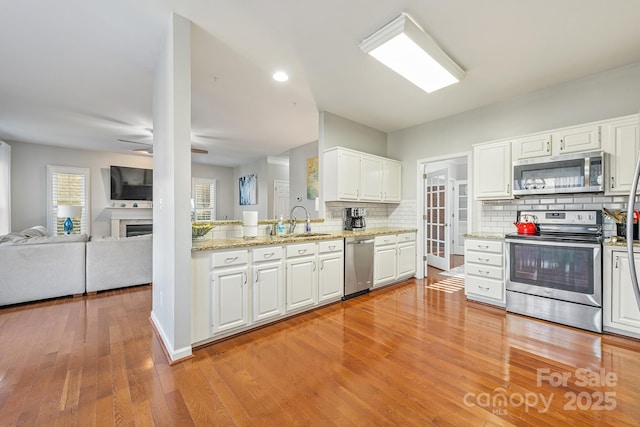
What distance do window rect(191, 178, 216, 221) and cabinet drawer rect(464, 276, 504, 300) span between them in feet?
25.8

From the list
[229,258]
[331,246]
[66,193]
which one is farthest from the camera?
[66,193]

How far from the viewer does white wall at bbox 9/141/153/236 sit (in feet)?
20.1

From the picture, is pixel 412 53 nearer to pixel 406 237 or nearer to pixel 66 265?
pixel 406 237

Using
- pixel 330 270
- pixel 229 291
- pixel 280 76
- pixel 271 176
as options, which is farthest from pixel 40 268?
pixel 271 176

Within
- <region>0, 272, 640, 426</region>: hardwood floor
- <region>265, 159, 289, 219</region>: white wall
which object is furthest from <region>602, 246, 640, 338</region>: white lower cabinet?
<region>265, 159, 289, 219</region>: white wall

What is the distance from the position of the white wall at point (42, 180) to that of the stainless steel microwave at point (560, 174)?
348 inches

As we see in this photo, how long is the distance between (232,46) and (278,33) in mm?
518

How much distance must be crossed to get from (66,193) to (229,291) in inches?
267

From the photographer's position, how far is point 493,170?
3.60m

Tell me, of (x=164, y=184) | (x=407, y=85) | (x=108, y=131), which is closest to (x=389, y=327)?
(x=164, y=184)

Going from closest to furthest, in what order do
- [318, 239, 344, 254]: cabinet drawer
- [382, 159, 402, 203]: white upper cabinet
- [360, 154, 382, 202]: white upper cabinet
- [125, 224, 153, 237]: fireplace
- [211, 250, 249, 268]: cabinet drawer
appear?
1. [211, 250, 249, 268]: cabinet drawer
2. [318, 239, 344, 254]: cabinet drawer
3. [360, 154, 382, 202]: white upper cabinet
4. [382, 159, 402, 203]: white upper cabinet
5. [125, 224, 153, 237]: fireplace

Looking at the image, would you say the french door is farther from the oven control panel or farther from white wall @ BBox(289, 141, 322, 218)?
white wall @ BBox(289, 141, 322, 218)

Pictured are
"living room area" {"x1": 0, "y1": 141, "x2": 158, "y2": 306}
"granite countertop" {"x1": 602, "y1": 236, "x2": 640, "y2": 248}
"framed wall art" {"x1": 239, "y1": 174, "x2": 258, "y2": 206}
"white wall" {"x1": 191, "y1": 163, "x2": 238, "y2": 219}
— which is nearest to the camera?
"granite countertop" {"x1": 602, "y1": 236, "x2": 640, "y2": 248}

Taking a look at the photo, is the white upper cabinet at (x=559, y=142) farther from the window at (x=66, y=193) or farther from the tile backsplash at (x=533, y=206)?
the window at (x=66, y=193)
